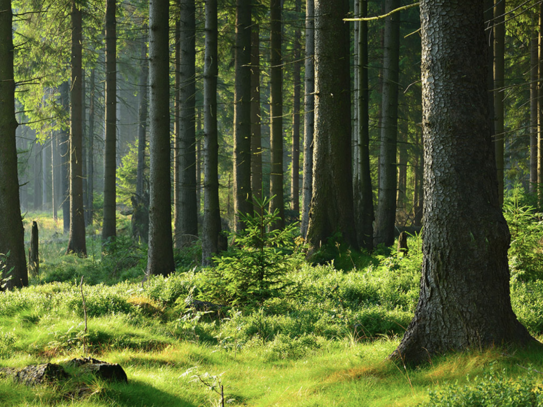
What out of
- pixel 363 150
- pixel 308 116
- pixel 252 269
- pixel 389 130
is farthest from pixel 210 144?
pixel 389 130

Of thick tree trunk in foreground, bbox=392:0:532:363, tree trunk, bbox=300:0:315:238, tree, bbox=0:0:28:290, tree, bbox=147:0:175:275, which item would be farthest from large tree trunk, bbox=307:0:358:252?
tree, bbox=0:0:28:290

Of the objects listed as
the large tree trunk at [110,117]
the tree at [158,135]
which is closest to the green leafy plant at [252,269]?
the tree at [158,135]

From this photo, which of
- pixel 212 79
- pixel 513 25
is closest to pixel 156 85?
pixel 212 79

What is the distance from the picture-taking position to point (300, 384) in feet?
15.0

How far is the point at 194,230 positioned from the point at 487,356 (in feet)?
40.8

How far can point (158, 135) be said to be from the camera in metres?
10.3

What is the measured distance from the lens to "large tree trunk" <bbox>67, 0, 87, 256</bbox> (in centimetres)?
1727

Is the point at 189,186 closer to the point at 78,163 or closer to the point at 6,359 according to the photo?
the point at 78,163

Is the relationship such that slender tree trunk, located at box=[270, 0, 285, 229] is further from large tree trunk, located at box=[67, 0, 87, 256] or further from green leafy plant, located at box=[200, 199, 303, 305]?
large tree trunk, located at box=[67, 0, 87, 256]

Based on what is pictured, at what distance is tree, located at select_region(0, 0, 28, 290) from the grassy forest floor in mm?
2467

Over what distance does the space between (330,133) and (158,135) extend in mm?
3930

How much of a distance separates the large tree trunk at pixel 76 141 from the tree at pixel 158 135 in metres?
8.37

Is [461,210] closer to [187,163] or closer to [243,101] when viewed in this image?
[243,101]

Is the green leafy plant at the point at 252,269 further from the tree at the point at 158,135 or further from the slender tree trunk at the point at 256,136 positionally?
the slender tree trunk at the point at 256,136
